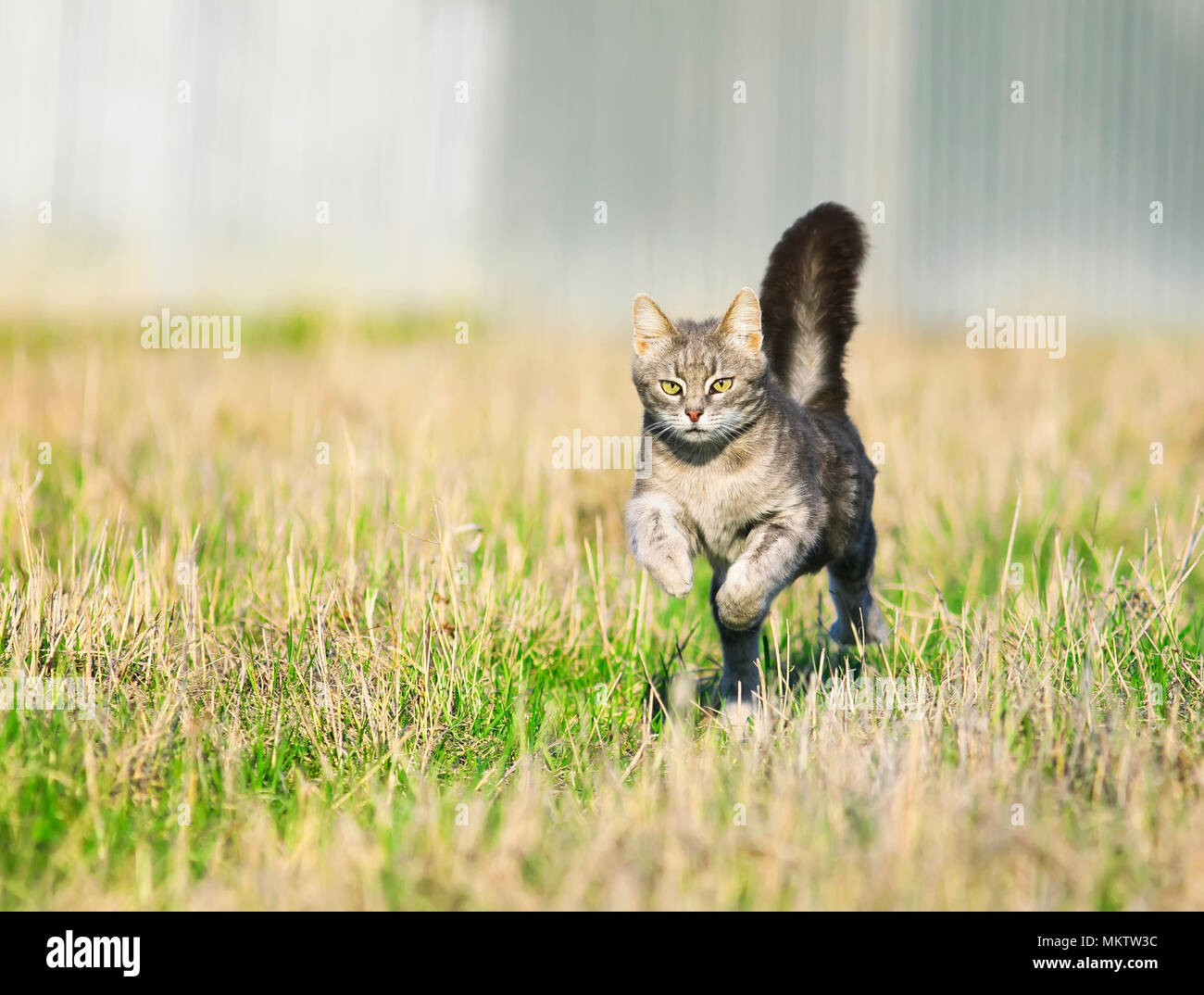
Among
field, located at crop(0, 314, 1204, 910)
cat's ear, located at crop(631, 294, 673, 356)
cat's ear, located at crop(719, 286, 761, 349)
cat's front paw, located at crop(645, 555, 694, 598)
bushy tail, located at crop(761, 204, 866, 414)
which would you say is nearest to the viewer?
field, located at crop(0, 314, 1204, 910)

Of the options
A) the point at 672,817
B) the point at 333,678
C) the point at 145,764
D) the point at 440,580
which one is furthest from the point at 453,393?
the point at 672,817

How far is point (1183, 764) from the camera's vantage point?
299 centimetres

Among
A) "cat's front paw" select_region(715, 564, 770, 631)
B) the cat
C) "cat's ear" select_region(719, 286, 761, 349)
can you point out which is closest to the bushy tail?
the cat

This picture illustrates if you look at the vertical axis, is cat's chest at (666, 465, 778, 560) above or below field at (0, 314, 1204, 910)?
above

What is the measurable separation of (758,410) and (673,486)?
0.40 metres

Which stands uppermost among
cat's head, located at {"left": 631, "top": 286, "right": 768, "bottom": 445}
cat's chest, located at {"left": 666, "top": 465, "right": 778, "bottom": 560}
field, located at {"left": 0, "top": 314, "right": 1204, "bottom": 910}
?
cat's head, located at {"left": 631, "top": 286, "right": 768, "bottom": 445}

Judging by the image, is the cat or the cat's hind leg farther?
the cat's hind leg

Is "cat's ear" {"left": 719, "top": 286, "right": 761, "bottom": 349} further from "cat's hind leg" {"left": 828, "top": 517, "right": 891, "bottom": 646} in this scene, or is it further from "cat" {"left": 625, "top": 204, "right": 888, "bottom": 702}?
"cat's hind leg" {"left": 828, "top": 517, "right": 891, "bottom": 646}

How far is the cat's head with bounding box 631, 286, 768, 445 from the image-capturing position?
388 centimetres

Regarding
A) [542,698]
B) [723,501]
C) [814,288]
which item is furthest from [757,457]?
[542,698]

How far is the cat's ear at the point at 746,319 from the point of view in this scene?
395 cm

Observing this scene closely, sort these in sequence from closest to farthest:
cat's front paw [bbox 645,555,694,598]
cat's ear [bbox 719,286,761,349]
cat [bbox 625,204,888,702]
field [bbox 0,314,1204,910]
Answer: field [bbox 0,314,1204,910], cat's front paw [bbox 645,555,694,598], cat [bbox 625,204,888,702], cat's ear [bbox 719,286,761,349]

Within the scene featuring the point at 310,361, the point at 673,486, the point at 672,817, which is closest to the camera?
the point at 672,817
